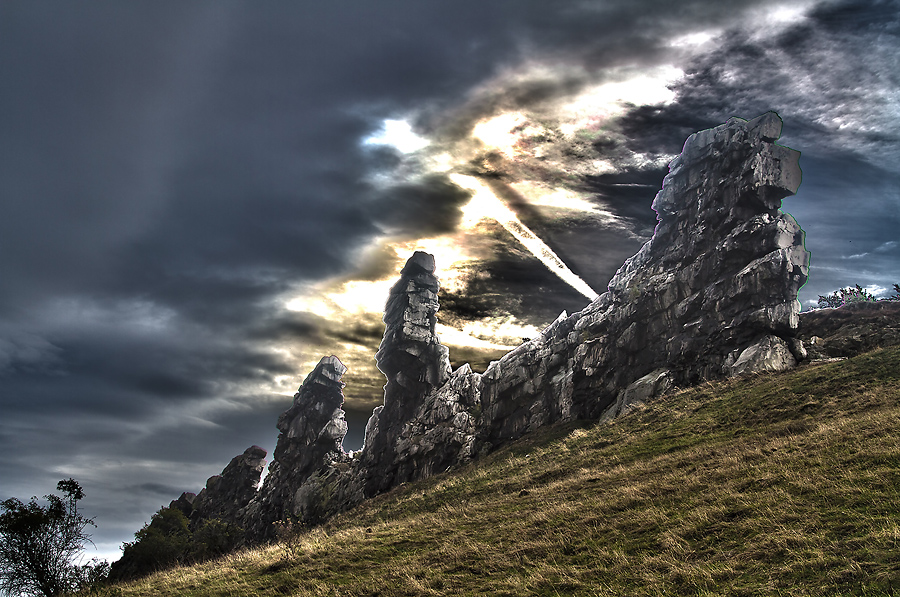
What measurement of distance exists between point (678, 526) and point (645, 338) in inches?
2450

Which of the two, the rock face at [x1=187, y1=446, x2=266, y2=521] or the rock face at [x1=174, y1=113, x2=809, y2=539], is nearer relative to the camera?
the rock face at [x1=174, y1=113, x2=809, y2=539]

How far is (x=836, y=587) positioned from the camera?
9.95 meters

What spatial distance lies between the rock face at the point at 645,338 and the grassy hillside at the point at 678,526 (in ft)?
90.2

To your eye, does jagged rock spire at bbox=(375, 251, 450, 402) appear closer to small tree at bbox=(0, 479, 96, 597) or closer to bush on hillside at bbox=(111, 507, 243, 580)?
bush on hillside at bbox=(111, 507, 243, 580)

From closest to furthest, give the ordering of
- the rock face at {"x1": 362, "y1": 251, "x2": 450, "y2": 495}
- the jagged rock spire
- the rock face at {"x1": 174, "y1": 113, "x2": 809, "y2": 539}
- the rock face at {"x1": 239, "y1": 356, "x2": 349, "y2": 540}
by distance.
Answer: the rock face at {"x1": 174, "y1": 113, "x2": 809, "y2": 539}
the rock face at {"x1": 362, "y1": 251, "x2": 450, "y2": 495}
the jagged rock spire
the rock face at {"x1": 239, "y1": 356, "x2": 349, "y2": 540}

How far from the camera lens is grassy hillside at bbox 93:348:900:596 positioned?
1202 centimetres

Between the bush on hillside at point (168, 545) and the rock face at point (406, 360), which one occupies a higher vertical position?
the rock face at point (406, 360)

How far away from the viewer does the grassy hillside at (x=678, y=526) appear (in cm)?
1202

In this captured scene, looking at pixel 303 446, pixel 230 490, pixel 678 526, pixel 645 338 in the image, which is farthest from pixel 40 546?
pixel 230 490

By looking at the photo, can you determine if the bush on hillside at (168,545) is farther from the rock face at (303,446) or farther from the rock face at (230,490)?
the rock face at (230,490)

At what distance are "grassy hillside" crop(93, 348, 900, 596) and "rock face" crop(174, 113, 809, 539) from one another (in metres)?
27.5

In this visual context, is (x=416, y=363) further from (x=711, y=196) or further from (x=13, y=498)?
(x=13, y=498)

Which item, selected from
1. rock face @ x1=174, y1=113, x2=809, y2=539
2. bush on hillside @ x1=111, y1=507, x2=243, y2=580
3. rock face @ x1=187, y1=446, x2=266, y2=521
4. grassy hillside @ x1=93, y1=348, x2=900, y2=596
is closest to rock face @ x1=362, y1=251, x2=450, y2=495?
rock face @ x1=174, y1=113, x2=809, y2=539

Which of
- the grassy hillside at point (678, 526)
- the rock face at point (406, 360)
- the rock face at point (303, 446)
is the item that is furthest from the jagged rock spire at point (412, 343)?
the grassy hillside at point (678, 526)
